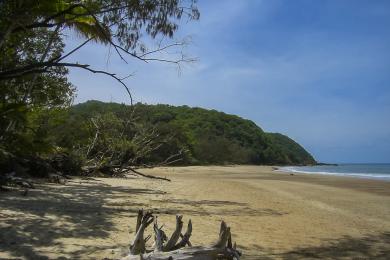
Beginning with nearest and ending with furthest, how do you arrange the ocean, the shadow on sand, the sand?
the shadow on sand < the sand < the ocean

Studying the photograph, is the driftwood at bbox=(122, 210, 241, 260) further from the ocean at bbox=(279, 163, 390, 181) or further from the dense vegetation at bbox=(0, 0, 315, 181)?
the ocean at bbox=(279, 163, 390, 181)

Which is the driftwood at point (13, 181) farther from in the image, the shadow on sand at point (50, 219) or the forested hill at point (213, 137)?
the forested hill at point (213, 137)

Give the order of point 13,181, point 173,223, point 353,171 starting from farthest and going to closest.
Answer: point 353,171
point 13,181
point 173,223

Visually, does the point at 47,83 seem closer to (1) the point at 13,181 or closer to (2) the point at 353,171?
(1) the point at 13,181

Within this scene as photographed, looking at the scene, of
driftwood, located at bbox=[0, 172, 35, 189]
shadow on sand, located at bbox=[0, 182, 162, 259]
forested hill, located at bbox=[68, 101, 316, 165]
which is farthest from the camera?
Result: forested hill, located at bbox=[68, 101, 316, 165]

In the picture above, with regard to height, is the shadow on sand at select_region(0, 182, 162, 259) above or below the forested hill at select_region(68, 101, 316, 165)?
below

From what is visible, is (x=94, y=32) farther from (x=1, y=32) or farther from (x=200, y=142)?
(x=200, y=142)

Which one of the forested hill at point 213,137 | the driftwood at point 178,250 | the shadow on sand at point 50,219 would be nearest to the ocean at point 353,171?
the forested hill at point 213,137

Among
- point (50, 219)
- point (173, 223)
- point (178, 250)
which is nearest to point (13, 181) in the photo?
point (50, 219)

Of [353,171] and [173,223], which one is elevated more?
[353,171]

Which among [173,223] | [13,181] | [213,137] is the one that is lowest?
[173,223]

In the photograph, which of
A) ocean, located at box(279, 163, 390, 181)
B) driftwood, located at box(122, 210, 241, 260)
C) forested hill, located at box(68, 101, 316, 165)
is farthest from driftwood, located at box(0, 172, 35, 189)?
forested hill, located at box(68, 101, 316, 165)

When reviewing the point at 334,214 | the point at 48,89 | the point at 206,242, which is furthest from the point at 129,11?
the point at 48,89

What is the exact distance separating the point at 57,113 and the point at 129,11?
1047 cm
